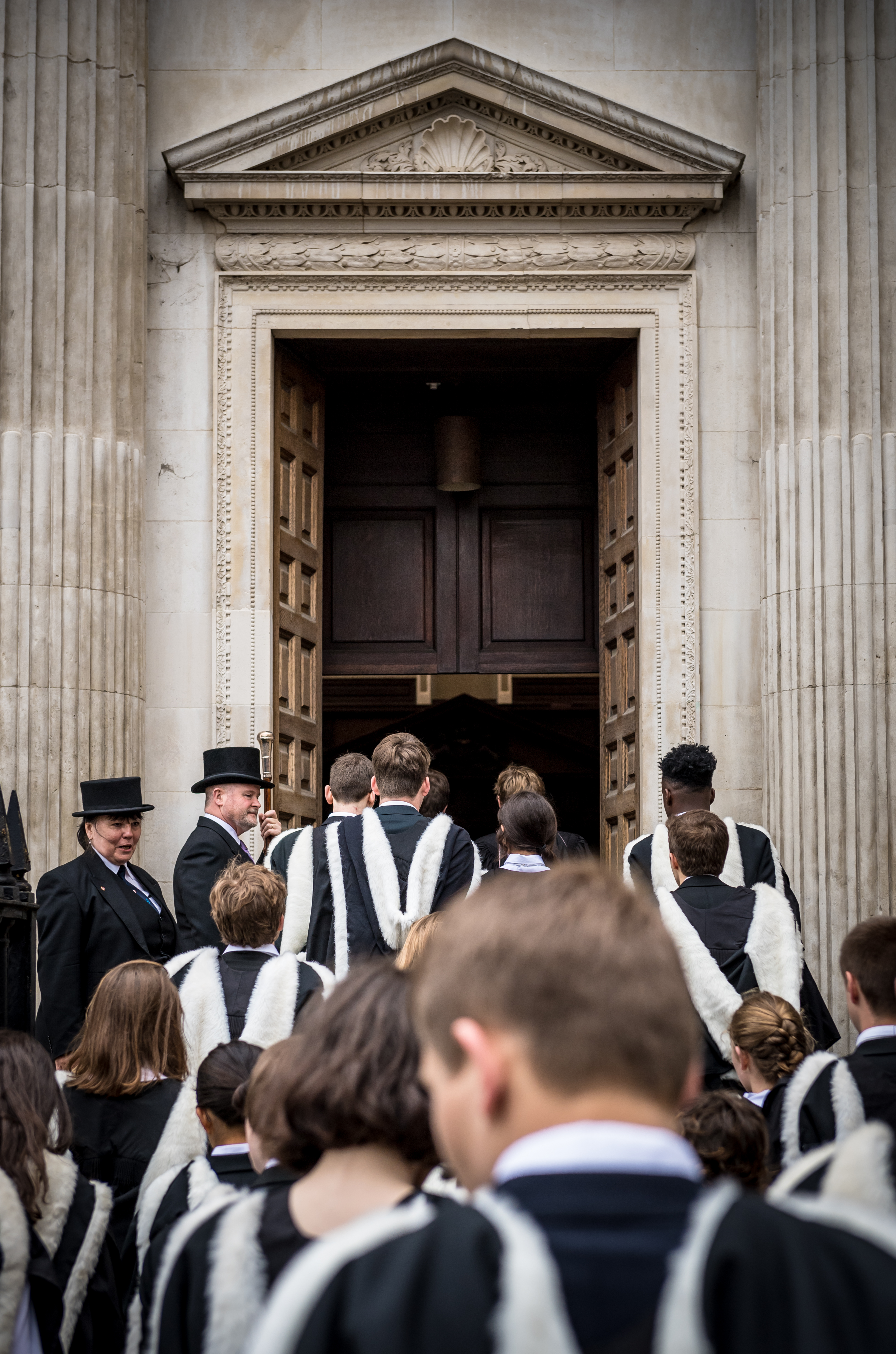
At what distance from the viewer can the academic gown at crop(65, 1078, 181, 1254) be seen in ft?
13.4

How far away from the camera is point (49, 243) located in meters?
9.35

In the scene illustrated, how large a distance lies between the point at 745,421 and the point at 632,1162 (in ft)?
29.3

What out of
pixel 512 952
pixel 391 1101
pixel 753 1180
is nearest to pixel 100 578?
pixel 753 1180

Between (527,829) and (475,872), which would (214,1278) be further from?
(475,872)

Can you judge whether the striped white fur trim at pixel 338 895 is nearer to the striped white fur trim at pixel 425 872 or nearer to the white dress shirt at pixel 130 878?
the striped white fur trim at pixel 425 872

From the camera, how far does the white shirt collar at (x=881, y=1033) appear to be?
11.9 feet

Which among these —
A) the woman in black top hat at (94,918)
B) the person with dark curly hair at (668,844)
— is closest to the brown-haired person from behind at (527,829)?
the person with dark curly hair at (668,844)

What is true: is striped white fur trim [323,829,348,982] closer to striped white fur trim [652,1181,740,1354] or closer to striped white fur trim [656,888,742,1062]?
striped white fur trim [656,888,742,1062]

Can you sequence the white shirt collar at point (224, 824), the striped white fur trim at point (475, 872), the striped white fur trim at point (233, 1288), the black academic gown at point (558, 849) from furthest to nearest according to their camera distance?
1. the black academic gown at point (558, 849)
2. the white shirt collar at point (224, 824)
3. the striped white fur trim at point (475, 872)
4. the striped white fur trim at point (233, 1288)

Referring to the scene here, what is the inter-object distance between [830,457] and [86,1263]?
7.43m

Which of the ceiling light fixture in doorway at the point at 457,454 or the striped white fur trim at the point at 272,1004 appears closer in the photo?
the striped white fur trim at the point at 272,1004

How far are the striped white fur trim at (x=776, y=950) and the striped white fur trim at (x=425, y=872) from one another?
49.0 inches

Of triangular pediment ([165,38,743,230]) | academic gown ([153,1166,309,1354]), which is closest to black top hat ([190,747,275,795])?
triangular pediment ([165,38,743,230])

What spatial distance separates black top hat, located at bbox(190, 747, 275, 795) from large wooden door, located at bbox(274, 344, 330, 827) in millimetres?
1549
